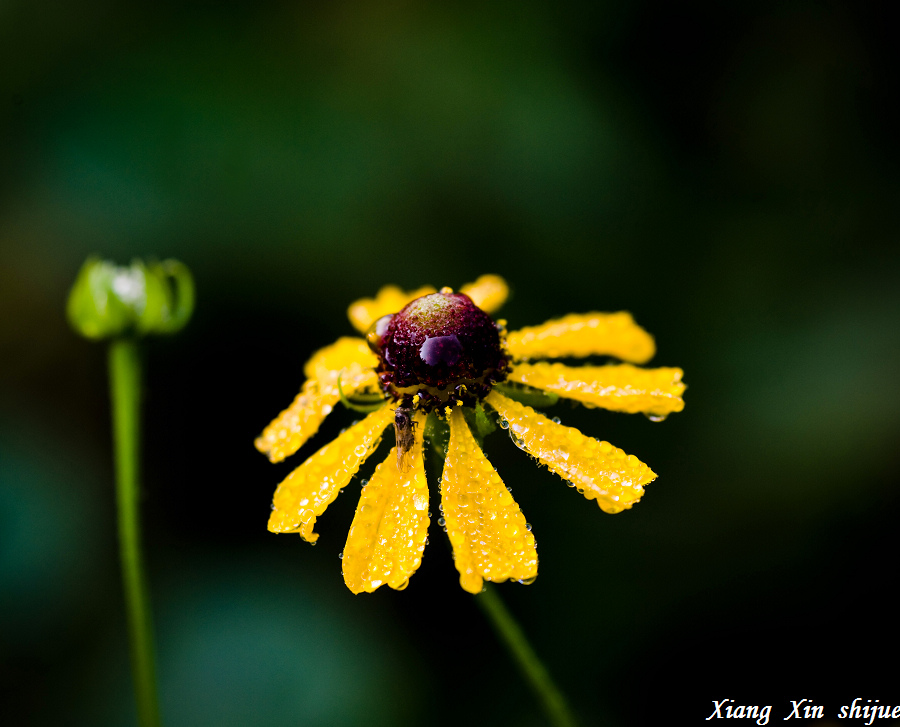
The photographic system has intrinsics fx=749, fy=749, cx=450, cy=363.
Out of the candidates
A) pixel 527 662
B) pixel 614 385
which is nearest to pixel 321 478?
pixel 527 662

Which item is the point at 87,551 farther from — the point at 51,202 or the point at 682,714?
the point at 682,714

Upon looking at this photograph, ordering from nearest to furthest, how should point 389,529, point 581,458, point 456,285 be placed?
point 389,529, point 581,458, point 456,285

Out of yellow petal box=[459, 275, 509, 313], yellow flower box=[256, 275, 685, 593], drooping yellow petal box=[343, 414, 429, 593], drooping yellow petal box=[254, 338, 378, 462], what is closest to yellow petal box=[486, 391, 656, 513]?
yellow flower box=[256, 275, 685, 593]

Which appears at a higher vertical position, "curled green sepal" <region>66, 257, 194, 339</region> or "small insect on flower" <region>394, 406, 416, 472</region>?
"curled green sepal" <region>66, 257, 194, 339</region>

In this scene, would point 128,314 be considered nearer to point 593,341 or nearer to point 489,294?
point 489,294

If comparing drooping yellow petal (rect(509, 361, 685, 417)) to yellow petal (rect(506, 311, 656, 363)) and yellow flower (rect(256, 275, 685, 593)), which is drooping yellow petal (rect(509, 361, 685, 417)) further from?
yellow petal (rect(506, 311, 656, 363))

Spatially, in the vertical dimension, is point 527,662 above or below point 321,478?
below
